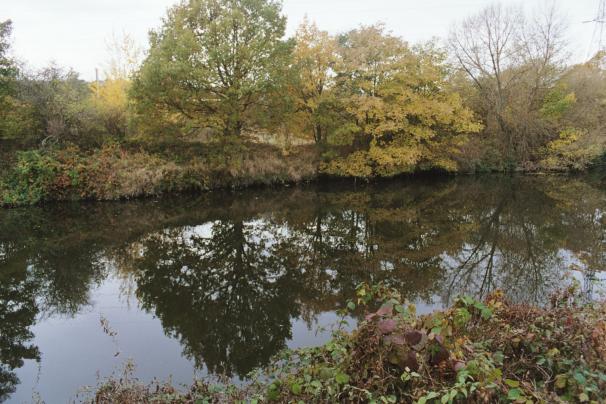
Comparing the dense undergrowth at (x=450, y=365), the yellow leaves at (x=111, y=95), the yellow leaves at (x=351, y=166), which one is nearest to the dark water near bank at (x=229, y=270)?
the dense undergrowth at (x=450, y=365)

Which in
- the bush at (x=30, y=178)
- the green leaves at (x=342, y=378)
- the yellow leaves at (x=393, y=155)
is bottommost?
the green leaves at (x=342, y=378)

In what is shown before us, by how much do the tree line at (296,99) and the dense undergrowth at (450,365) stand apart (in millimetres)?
14995

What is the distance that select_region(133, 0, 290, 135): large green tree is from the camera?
1678cm

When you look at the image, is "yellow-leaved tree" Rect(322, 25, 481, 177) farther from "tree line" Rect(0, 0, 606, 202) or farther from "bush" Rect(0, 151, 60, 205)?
"bush" Rect(0, 151, 60, 205)

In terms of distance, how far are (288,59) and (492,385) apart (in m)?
17.6

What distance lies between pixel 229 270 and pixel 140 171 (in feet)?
34.0

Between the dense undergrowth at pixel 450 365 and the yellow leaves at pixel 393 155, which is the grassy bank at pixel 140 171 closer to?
the yellow leaves at pixel 393 155

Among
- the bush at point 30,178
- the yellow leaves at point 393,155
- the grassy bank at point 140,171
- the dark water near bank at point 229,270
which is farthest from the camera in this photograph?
the yellow leaves at point 393,155

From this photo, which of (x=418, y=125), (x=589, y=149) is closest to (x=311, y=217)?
(x=418, y=125)

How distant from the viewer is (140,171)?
17.2 meters

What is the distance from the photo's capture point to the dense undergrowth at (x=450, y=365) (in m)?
3.12

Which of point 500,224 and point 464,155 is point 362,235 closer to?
point 500,224

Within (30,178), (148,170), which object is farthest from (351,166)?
(30,178)

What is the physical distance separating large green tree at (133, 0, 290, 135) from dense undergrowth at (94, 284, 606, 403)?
48.8ft
